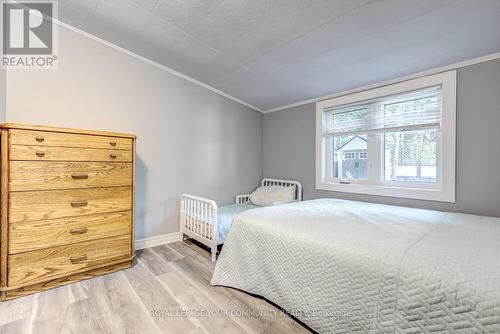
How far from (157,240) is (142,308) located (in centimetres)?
127

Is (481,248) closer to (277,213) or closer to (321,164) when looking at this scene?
(277,213)

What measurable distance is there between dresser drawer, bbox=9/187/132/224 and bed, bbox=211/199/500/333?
107 cm

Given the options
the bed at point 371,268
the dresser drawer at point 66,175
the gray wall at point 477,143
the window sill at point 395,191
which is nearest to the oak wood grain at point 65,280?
the dresser drawer at point 66,175

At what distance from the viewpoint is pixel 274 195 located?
3.14 meters

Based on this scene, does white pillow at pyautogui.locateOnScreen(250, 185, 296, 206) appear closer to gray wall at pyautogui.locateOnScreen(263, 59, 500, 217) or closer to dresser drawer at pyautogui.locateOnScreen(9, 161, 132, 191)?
gray wall at pyautogui.locateOnScreen(263, 59, 500, 217)

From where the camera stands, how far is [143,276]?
201 cm

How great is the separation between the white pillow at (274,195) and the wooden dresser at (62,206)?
1.63 meters

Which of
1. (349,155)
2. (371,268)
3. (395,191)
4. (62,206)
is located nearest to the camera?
(371,268)

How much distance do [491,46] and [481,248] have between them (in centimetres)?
158

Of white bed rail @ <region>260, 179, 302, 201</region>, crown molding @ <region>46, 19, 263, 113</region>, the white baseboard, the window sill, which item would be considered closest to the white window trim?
the window sill

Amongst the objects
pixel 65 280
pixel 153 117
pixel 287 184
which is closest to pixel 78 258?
pixel 65 280

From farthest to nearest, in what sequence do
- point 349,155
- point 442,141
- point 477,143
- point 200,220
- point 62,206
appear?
point 349,155
point 200,220
point 442,141
point 477,143
point 62,206

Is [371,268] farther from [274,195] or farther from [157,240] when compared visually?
[157,240]

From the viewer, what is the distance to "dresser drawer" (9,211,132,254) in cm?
163
